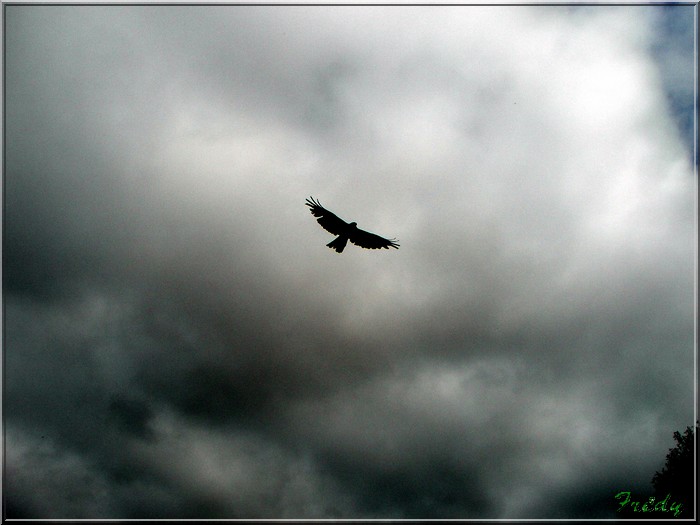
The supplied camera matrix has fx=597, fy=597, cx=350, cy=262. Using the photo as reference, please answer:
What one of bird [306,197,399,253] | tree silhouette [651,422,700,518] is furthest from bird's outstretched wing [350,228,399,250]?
tree silhouette [651,422,700,518]

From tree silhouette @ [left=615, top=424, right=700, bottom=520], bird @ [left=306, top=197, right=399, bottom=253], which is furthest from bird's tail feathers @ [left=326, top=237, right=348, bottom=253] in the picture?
tree silhouette @ [left=615, top=424, right=700, bottom=520]

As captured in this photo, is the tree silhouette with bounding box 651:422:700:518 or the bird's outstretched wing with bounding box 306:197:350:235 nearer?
the bird's outstretched wing with bounding box 306:197:350:235

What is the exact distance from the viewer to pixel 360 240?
20203 mm

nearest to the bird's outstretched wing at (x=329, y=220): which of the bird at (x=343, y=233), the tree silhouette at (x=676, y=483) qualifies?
the bird at (x=343, y=233)

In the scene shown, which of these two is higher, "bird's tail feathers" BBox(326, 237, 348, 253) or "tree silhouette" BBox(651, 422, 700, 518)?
"bird's tail feathers" BBox(326, 237, 348, 253)

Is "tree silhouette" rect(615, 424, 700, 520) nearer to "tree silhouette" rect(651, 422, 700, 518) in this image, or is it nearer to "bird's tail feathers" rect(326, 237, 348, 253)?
"tree silhouette" rect(651, 422, 700, 518)

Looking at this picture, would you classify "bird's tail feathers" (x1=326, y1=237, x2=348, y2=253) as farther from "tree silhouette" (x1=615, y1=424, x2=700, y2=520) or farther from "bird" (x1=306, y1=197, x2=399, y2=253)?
"tree silhouette" (x1=615, y1=424, x2=700, y2=520)

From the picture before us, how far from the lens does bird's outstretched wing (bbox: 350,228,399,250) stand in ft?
65.2

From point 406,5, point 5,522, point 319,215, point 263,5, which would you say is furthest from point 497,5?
point 5,522

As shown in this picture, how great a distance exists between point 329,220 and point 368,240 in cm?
159

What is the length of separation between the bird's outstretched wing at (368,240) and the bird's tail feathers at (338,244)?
334mm

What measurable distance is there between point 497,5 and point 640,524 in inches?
812

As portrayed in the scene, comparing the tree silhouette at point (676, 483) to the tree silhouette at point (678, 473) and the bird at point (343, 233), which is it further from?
the bird at point (343, 233)

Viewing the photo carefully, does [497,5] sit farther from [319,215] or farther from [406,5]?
[319,215]
